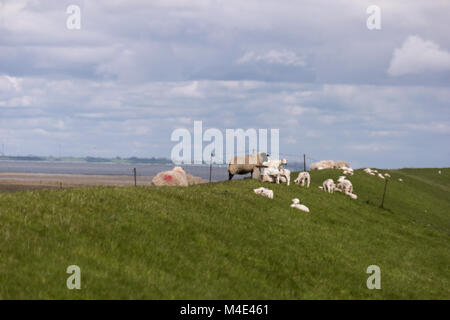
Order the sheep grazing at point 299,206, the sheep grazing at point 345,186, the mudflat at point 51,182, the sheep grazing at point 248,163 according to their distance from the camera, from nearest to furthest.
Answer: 1. the sheep grazing at point 299,206
2. the sheep grazing at point 248,163
3. the sheep grazing at point 345,186
4. the mudflat at point 51,182

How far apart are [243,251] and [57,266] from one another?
27.3ft

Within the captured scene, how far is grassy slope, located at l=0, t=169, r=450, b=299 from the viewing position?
15.3 m

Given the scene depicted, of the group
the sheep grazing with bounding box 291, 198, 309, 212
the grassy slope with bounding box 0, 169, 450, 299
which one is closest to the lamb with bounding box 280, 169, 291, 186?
the grassy slope with bounding box 0, 169, 450, 299

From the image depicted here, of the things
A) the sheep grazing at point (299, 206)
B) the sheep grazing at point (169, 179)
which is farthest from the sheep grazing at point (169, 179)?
the sheep grazing at point (299, 206)

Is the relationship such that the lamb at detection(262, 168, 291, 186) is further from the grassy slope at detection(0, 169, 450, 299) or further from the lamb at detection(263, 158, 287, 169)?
the grassy slope at detection(0, 169, 450, 299)

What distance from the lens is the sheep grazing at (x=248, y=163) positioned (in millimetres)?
45088

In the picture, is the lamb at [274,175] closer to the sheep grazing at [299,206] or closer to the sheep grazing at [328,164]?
the sheep grazing at [299,206]

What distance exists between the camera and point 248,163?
45406 millimetres

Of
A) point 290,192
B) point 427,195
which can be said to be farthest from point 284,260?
point 427,195

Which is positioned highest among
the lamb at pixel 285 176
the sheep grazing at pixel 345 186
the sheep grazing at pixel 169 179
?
the lamb at pixel 285 176

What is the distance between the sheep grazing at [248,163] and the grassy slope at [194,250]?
33.3 feet

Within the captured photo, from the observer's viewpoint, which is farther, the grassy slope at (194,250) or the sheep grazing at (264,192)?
the sheep grazing at (264,192)

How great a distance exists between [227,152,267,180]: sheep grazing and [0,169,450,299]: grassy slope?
1014cm
